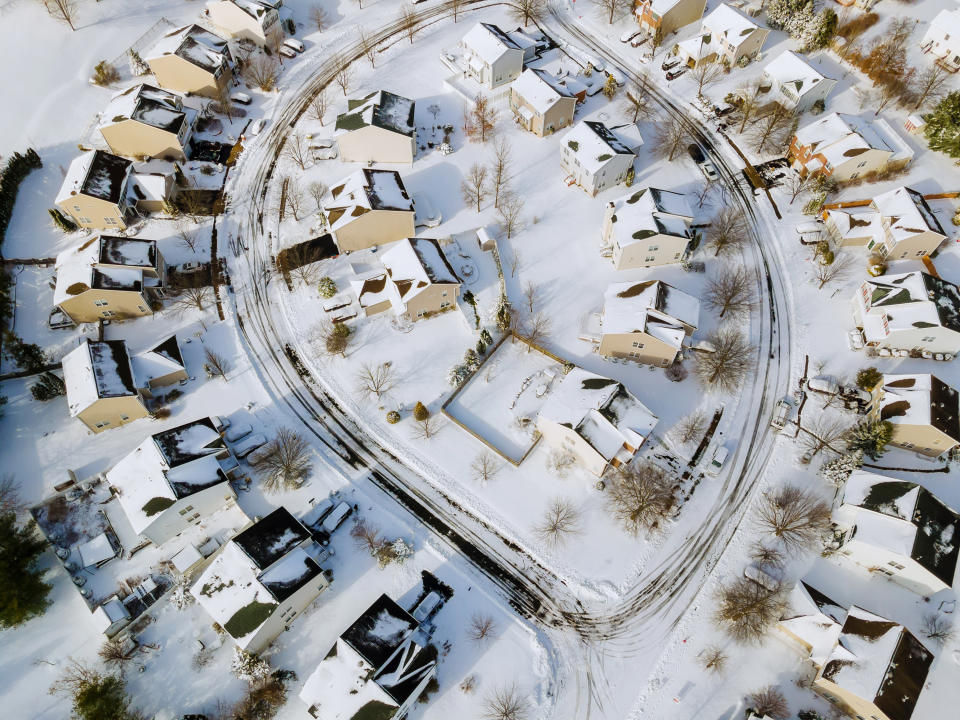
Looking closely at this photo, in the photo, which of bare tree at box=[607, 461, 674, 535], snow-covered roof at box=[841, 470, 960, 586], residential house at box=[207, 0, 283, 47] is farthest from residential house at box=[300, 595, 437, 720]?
residential house at box=[207, 0, 283, 47]

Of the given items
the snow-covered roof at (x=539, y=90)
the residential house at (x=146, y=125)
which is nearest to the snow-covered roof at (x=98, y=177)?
the residential house at (x=146, y=125)

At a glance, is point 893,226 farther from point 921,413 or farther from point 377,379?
point 377,379

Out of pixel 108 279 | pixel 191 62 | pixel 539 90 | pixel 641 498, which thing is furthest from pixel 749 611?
pixel 191 62

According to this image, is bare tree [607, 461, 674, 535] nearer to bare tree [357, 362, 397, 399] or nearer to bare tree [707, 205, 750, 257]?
bare tree [357, 362, 397, 399]

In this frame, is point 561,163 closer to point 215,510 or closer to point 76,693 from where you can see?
point 215,510

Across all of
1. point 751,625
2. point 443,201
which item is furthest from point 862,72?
point 751,625

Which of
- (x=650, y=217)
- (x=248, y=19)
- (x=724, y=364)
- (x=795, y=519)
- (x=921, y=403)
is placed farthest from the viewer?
(x=248, y=19)
